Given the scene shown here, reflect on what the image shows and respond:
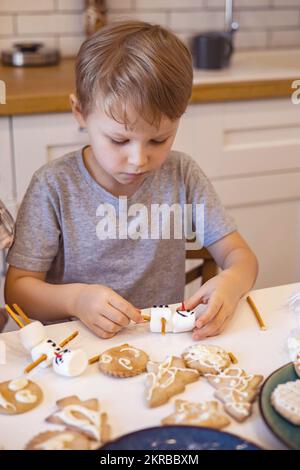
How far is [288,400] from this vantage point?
0.77m

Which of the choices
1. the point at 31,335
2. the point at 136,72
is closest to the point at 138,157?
the point at 136,72

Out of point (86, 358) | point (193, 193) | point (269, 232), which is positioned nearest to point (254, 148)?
point (269, 232)

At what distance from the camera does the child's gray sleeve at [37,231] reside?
47.8 inches

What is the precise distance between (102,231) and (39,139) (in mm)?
582

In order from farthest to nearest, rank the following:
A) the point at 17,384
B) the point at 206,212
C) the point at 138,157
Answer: the point at 206,212 → the point at 138,157 → the point at 17,384

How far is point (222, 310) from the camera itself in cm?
101

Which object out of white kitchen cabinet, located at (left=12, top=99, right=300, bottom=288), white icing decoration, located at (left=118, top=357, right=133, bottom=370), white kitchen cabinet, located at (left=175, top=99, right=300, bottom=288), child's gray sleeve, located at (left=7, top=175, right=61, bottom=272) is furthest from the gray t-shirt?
white kitchen cabinet, located at (left=175, top=99, right=300, bottom=288)

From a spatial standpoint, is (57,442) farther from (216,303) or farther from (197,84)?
(197,84)

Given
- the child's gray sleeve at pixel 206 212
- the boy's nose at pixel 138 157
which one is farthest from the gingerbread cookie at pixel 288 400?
the child's gray sleeve at pixel 206 212

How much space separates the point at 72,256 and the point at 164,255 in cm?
21

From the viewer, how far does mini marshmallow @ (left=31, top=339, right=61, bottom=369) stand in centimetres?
88
